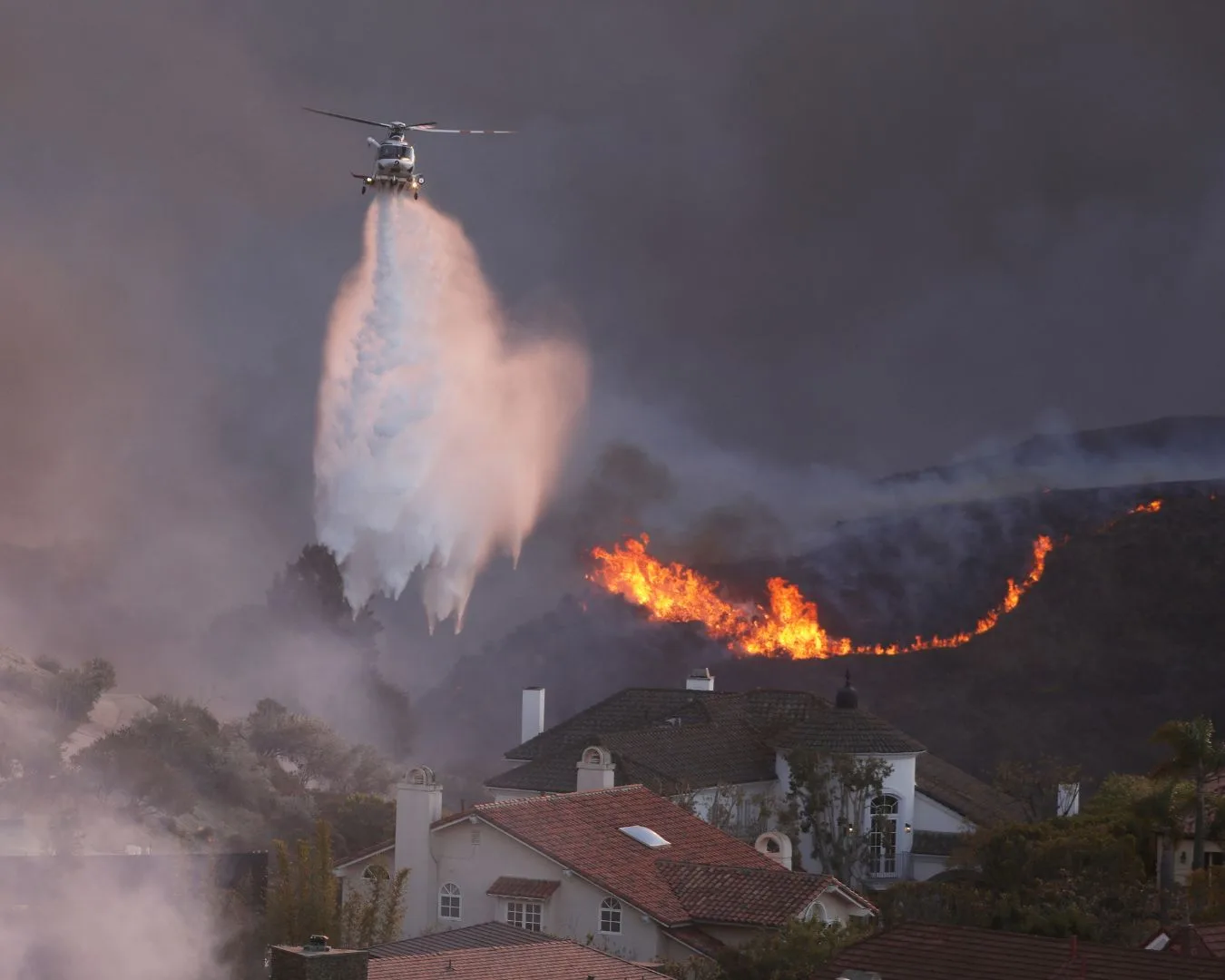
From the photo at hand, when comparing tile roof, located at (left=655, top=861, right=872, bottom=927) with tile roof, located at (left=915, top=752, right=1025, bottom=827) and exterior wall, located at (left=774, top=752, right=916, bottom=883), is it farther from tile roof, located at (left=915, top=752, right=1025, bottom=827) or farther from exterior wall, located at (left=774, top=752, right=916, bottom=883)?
tile roof, located at (left=915, top=752, right=1025, bottom=827)

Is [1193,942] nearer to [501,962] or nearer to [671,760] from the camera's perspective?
[501,962]

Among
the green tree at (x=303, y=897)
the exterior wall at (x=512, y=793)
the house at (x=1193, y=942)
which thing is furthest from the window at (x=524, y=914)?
the exterior wall at (x=512, y=793)

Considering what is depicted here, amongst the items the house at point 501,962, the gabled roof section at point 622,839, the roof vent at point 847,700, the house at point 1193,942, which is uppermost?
the roof vent at point 847,700

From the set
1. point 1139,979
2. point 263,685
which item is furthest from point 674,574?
point 1139,979

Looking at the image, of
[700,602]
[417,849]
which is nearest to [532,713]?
[700,602]

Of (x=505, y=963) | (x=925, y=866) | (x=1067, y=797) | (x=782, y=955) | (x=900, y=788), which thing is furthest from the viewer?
(x=1067, y=797)

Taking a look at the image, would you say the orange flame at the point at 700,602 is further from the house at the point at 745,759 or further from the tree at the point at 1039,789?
the tree at the point at 1039,789

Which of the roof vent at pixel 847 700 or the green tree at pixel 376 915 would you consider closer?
the green tree at pixel 376 915

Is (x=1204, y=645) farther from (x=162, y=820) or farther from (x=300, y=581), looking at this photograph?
(x=162, y=820)
